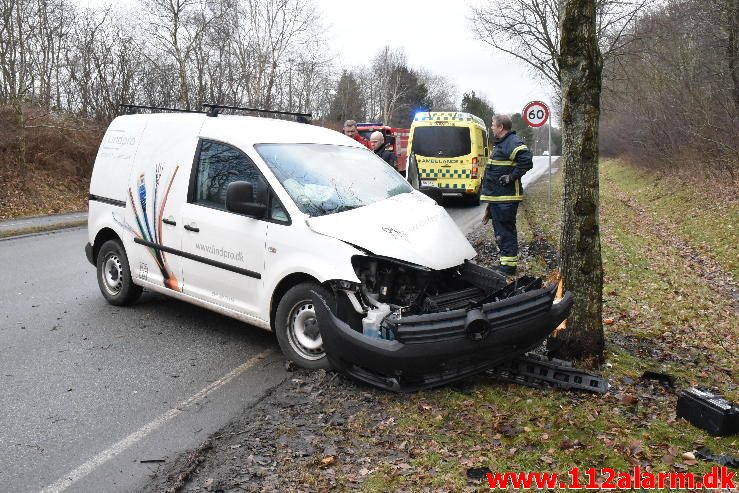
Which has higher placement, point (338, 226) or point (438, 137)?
point (438, 137)

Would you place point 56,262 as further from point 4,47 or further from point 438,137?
point 4,47

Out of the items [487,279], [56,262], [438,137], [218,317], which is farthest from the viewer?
[438,137]

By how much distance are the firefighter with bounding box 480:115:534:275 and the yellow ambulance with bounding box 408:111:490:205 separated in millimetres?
10695

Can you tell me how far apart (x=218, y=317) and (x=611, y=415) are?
13.5 feet

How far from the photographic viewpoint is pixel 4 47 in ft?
66.0

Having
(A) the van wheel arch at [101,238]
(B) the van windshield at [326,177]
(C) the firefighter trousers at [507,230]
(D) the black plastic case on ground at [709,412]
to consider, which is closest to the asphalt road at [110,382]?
(A) the van wheel arch at [101,238]

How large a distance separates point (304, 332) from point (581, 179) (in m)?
2.58

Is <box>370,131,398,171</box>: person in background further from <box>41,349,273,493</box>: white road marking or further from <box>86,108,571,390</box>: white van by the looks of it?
<box>41,349,273,493</box>: white road marking

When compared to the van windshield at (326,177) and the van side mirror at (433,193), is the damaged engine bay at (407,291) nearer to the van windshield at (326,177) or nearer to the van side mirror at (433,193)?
the van windshield at (326,177)

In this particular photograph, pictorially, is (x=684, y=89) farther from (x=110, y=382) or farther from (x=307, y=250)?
(x=110, y=382)

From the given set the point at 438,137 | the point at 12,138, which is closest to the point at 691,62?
the point at 438,137

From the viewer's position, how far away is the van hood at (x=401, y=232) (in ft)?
15.4

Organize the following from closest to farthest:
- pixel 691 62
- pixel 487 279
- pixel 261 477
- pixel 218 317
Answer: pixel 261 477 → pixel 487 279 → pixel 218 317 → pixel 691 62

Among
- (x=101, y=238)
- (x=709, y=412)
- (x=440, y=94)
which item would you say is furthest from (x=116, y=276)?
(x=440, y=94)
